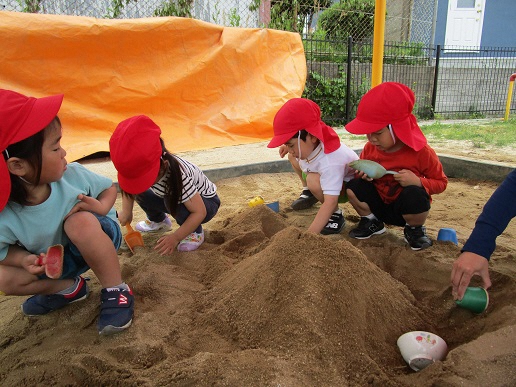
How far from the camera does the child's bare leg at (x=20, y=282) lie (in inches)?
58.7

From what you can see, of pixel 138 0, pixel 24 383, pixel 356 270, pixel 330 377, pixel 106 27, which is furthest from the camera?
pixel 138 0

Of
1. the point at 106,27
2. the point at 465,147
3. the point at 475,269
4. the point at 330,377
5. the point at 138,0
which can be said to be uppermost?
the point at 138,0

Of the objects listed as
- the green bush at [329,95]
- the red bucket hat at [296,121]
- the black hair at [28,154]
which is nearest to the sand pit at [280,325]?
the black hair at [28,154]

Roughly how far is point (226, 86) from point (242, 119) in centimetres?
49

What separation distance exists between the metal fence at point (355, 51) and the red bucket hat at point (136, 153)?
5471mm

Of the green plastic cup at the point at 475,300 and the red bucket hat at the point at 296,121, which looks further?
the red bucket hat at the point at 296,121

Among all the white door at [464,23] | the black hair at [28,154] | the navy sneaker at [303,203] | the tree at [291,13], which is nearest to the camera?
the black hair at [28,154]

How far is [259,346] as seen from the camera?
4.28ft

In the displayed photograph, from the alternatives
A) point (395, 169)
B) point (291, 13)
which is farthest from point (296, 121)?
point (291, 13)

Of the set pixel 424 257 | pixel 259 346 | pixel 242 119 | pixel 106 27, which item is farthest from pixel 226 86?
pixel 259 346

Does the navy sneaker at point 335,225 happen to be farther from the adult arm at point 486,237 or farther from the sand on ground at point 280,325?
the adult arm at point 486,237

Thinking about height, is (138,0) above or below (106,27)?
above

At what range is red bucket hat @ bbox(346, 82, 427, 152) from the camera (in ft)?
6.75

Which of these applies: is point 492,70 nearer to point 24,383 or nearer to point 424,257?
point 424,257
